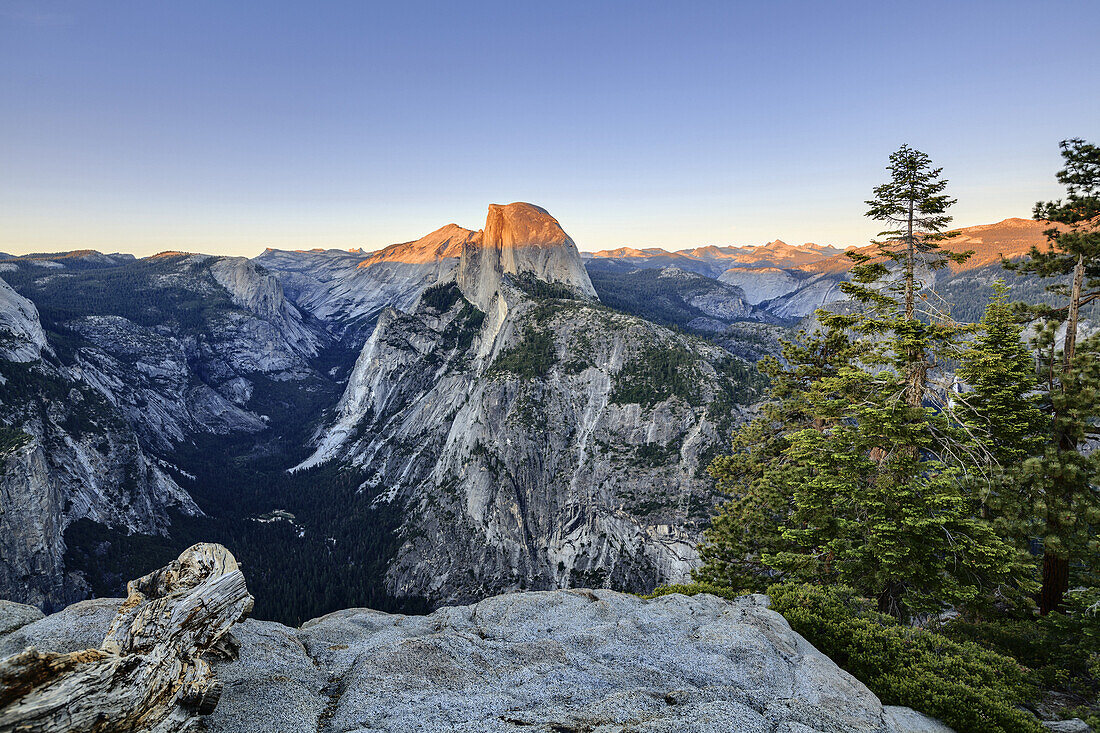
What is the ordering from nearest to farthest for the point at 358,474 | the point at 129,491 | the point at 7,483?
the point at 7,483 < the point at 129,491 < the point at 358,474

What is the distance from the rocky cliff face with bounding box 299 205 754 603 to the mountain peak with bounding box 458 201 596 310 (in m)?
16.6

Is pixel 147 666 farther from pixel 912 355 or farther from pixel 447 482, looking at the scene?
pixel 447 482

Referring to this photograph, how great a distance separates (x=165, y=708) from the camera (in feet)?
35.1

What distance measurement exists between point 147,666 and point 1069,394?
1379 inches

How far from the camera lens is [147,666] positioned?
35.7ft

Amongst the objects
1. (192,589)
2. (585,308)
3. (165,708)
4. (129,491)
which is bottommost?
(129,491)

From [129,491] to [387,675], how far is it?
153 m

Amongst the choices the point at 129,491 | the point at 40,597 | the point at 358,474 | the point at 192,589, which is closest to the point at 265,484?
the point at 358,474

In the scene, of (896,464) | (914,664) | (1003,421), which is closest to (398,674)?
(914,664)

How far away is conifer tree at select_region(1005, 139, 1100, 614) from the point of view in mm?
20234

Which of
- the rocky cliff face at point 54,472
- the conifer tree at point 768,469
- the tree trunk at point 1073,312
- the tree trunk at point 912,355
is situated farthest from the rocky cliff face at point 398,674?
the rocky cliff face at point 54,472

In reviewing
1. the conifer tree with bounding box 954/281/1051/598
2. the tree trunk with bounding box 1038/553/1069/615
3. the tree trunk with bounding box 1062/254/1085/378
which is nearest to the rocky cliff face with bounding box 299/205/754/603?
the tree trunk with bounding box 1038/553/1069/615

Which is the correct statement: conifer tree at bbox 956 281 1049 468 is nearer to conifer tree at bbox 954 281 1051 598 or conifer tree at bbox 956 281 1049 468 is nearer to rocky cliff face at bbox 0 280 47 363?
conifer tree at bbox 954 281 1051 598

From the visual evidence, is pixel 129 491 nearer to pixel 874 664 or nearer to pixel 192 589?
pixel 192 589
